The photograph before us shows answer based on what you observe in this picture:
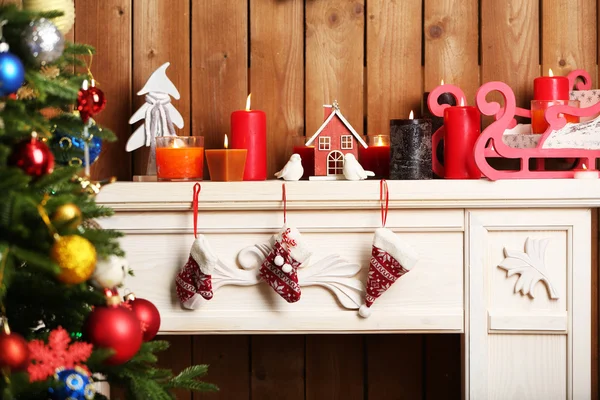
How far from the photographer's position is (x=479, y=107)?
1546 millimetres

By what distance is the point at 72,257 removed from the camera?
0.92m

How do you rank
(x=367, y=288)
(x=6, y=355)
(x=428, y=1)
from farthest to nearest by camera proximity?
(x=428, y=1) → (x=367, y=288) → (x=6, y=355)

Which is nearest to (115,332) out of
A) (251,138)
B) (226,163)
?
(226,163)

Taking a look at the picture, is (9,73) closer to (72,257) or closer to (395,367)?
(72,257)

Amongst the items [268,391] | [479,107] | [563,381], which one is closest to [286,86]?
[479,107]

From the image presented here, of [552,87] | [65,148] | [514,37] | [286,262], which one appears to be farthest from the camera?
[514,37]

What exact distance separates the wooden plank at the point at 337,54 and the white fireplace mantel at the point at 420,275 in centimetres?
36

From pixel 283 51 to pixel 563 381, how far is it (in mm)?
1016

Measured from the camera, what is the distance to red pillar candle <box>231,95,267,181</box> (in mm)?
1616

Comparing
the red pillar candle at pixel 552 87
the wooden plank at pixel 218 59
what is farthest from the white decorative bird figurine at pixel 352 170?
the red pillar candle at pixel 552 87

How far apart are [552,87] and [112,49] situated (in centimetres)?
109

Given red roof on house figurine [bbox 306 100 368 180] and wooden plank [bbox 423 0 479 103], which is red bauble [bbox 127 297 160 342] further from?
wooden plank [bbox 423 0 479 103]

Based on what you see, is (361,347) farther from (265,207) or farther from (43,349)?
(43,349)

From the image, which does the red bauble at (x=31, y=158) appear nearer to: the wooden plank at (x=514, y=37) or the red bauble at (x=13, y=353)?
the red bauble at (x=13, y=353)
